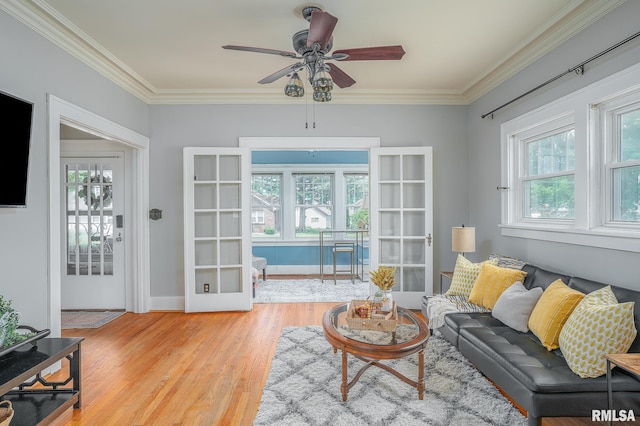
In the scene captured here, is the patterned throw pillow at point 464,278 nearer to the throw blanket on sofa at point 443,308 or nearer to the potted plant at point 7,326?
the throw blanket on sofa at point 443,308

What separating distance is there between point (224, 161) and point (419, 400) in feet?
11.0

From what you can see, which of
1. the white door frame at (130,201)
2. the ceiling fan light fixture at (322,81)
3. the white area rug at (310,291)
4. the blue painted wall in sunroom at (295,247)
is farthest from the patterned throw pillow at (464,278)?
the white door frame at (130,201)

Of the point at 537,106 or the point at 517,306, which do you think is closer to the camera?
the point at 517,306

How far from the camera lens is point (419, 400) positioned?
215cm

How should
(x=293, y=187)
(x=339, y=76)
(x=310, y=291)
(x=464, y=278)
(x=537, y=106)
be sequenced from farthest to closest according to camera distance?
1. (x=293, y=187)
2. (x=310, y=291)
3. (x=464, y=278)
4. (x=537, y=106)
5. (x=339, y=76)

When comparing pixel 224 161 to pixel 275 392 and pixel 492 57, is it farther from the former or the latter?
pixel 492 57

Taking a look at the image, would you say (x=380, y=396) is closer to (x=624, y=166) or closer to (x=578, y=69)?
(x=624, y=166)

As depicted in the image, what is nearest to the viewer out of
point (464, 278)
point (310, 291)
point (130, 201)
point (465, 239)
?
point (464, 278)

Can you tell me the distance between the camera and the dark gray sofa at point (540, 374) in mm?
1696

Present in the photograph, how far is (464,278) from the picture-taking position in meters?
3.27

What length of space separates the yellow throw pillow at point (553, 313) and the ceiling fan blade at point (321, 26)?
2250 mm

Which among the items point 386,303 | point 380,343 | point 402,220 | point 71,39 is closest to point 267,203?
point 402,220

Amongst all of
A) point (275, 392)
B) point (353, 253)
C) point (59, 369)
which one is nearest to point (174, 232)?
point (59, 369)

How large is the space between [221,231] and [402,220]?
2.34 meters
